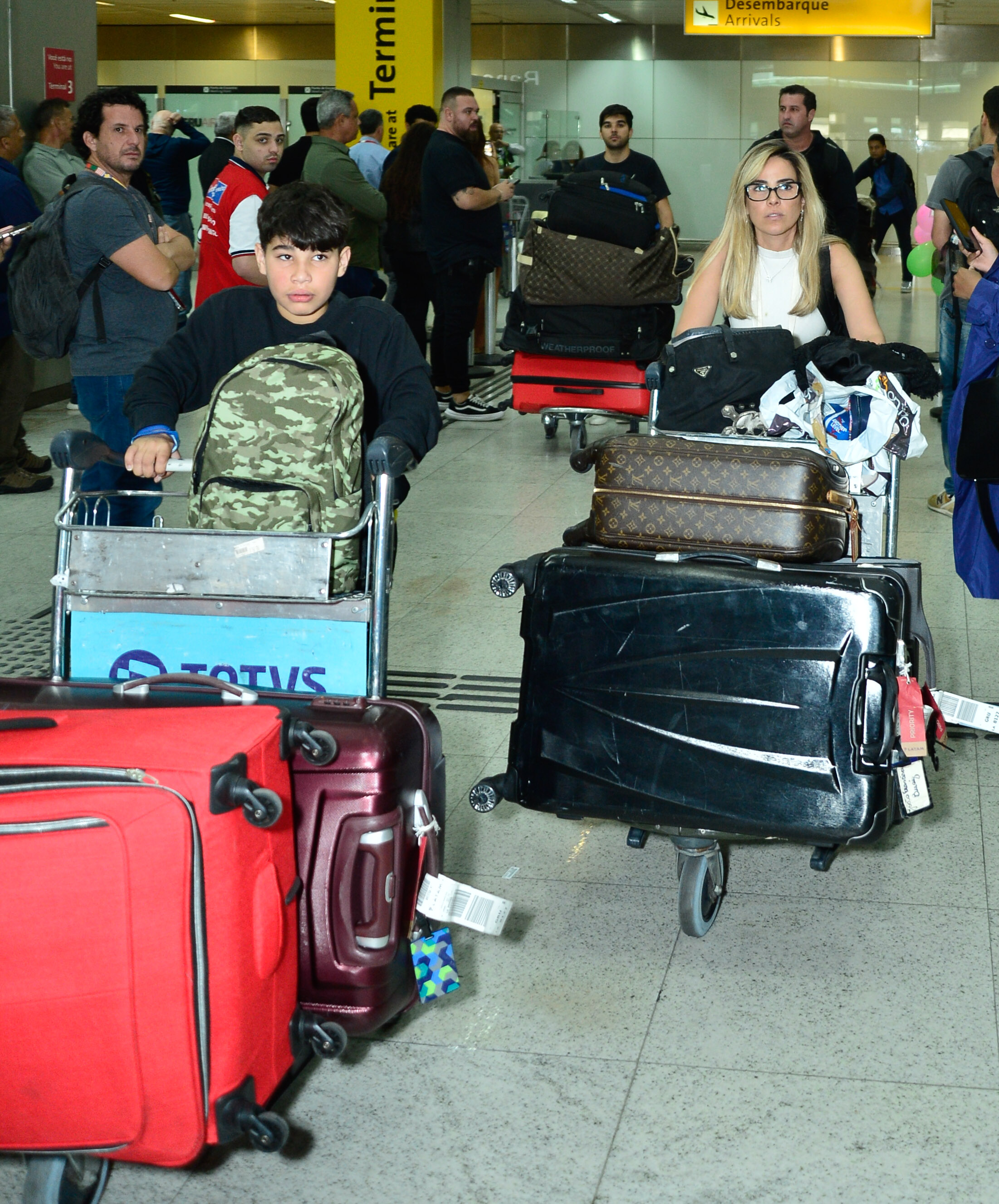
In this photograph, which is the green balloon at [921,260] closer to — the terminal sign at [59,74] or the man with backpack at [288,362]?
the man with backpack at [288,362]

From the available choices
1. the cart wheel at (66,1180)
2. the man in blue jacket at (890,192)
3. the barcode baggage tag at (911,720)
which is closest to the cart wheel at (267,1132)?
the cart wheel at (66,1180)

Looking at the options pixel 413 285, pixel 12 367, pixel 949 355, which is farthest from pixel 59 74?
pixel 949 355

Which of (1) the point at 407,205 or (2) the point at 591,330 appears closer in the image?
(2) the point at 591,330

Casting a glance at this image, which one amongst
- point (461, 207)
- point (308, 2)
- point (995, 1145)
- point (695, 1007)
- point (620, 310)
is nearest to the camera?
point (995, 1145)

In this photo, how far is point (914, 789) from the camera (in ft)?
7.96

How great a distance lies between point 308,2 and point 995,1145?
20782 millimetres

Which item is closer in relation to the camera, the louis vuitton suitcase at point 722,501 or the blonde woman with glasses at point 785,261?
the louis vuitton suitcase at point 722,501

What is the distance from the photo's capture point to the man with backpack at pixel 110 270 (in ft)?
13.5

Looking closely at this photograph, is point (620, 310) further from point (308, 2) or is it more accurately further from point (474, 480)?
point (308, 2)

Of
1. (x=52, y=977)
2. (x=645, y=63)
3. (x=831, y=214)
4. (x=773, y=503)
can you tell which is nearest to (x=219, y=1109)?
(x=52, y=977)

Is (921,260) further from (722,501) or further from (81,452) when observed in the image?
(81,452)

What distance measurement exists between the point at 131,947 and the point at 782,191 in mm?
2629

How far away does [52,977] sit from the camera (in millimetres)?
1594

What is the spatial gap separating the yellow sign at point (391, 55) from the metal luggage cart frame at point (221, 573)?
10353 mm
